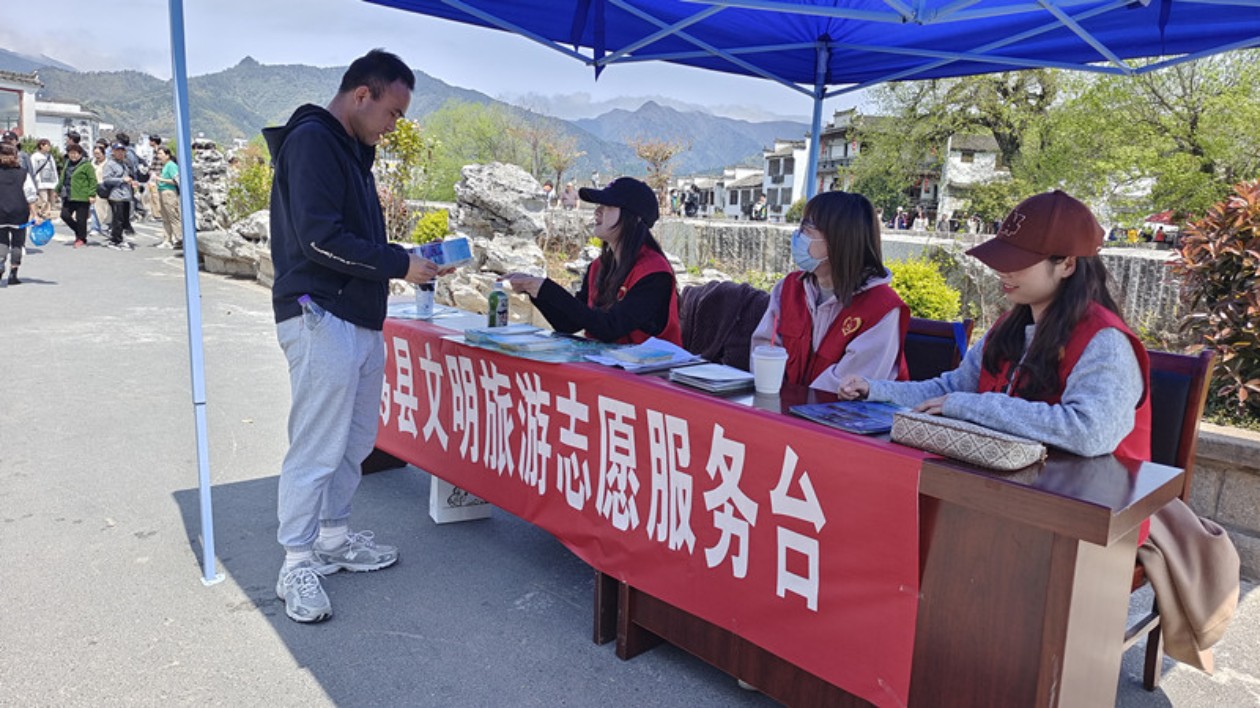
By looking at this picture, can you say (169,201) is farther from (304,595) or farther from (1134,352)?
(1134,352)

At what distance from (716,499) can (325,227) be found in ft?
5.09

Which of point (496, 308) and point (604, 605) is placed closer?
point (604, 605)

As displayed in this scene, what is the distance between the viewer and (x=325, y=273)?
2.77 m

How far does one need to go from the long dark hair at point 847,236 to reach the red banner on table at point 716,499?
2.71 feet

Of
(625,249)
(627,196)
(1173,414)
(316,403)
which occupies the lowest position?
(316,403)

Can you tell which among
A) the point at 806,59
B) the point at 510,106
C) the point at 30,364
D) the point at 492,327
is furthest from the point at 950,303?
the point at 510,106

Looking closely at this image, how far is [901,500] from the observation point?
1.82 metres

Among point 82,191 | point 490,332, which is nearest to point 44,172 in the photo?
point 82,191

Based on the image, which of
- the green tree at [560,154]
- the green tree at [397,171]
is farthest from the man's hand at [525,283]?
the green tree at [560,154]

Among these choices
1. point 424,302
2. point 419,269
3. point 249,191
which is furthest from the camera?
point 249,191

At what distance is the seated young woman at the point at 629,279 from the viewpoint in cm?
329

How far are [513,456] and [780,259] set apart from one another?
7.91 metres

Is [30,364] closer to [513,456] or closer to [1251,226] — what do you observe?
[513,456]

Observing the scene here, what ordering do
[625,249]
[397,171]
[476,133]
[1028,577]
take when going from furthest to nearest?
[476,133] → [397,171] → [625,249] → [1028,577]
